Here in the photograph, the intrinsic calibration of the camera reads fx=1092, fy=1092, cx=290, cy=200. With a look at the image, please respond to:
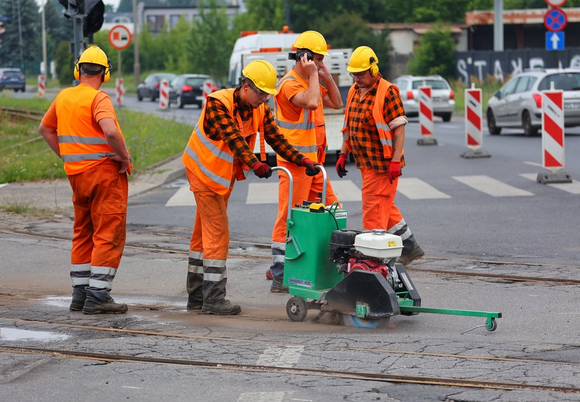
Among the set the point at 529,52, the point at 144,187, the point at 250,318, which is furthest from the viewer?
the point at 529,52

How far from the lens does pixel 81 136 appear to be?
7.55m

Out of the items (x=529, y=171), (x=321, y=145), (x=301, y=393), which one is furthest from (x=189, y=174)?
(x=529, y=171)

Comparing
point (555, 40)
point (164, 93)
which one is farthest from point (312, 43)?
point (164, 93)

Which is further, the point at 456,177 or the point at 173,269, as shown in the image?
the point at 456,177

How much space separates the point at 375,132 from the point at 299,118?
24.0 inches

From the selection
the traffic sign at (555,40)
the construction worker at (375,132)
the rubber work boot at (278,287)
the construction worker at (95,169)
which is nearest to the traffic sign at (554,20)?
the traffic sign at (555,40)

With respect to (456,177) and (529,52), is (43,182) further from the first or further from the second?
(529,52)

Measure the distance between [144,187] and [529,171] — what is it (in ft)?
19.9

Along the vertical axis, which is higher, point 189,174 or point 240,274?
point 189,174

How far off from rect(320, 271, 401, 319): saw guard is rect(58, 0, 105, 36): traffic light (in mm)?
7149

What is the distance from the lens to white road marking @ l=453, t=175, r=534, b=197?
14452 millimetres

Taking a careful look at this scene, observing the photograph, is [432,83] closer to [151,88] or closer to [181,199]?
[151,88]

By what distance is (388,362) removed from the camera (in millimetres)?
5891

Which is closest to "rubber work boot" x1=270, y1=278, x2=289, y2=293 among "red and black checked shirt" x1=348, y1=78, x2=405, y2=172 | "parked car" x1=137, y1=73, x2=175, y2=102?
"red and black checked shirt" x1=348, y1=78, x2=405, y2=172
